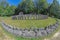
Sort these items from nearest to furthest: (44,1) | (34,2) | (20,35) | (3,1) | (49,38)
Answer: (49,38)
(20,35)
(44,1)
(34,2)
(3,1)

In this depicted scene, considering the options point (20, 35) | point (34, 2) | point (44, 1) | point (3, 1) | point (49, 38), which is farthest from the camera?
point (3, 1)

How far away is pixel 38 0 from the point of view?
36.9m

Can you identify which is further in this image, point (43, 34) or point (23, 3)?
point (23, 3)

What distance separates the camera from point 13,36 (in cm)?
1416

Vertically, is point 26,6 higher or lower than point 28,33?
lower

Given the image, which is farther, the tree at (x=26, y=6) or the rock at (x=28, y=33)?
the tree at (x=26, y=6)

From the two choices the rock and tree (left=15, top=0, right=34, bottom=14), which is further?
tree (left=15, top=0, right=34, bottom=14)

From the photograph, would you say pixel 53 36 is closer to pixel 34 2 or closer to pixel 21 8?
pixel 21 8

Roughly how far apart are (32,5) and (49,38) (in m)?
24.0

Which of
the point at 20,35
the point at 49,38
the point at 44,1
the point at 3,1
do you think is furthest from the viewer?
the point at 3,1

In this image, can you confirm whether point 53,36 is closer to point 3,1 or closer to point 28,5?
point 28,5

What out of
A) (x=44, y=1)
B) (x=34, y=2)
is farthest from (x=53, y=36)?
(x=34, y=2)

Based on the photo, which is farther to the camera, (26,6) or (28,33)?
(26,6)

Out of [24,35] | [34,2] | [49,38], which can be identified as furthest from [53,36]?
[34,2]
